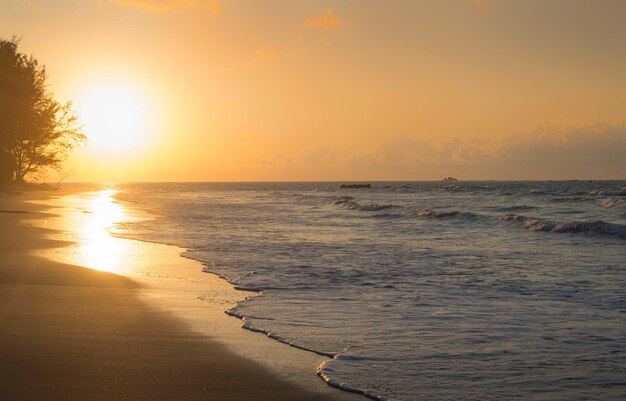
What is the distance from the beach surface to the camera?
488 cm

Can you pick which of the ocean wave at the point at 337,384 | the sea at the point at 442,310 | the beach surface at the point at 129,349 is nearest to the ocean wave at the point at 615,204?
the sea at the point at 442,310

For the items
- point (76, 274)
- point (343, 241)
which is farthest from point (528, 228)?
point (76, 274)

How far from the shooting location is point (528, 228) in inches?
1000

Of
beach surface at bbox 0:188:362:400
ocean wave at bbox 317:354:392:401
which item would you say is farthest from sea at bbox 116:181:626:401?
beach surface at bbox 0:188:362:400

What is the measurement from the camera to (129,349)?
19.6 ft

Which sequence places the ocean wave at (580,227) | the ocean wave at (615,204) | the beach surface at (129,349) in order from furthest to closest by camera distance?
the ocean wave at (615,204) < the ocean wave at (580,227) < the beach surface at (129,349)

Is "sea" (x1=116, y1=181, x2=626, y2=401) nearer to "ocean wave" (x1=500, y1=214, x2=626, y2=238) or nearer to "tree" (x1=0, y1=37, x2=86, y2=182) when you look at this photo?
"ocean wave" (x1=500, y1=214, x2=626, y2=238)

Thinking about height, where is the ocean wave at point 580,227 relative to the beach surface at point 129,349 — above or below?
above

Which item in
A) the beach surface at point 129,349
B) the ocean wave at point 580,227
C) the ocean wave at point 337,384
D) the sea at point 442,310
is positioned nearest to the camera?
the beach surface at point 129,349

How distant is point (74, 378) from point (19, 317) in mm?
2471

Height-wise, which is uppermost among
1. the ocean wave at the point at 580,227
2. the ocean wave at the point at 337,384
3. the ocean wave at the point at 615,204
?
the ocean wave at the point at 615,204

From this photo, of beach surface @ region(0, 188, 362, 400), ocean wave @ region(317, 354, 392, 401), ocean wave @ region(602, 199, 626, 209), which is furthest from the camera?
ocean wave @ region(602, 199, 626, 209)

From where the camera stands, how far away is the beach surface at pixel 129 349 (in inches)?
192

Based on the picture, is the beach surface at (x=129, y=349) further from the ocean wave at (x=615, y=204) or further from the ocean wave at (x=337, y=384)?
the ocean wave at (x=615, y=204)
